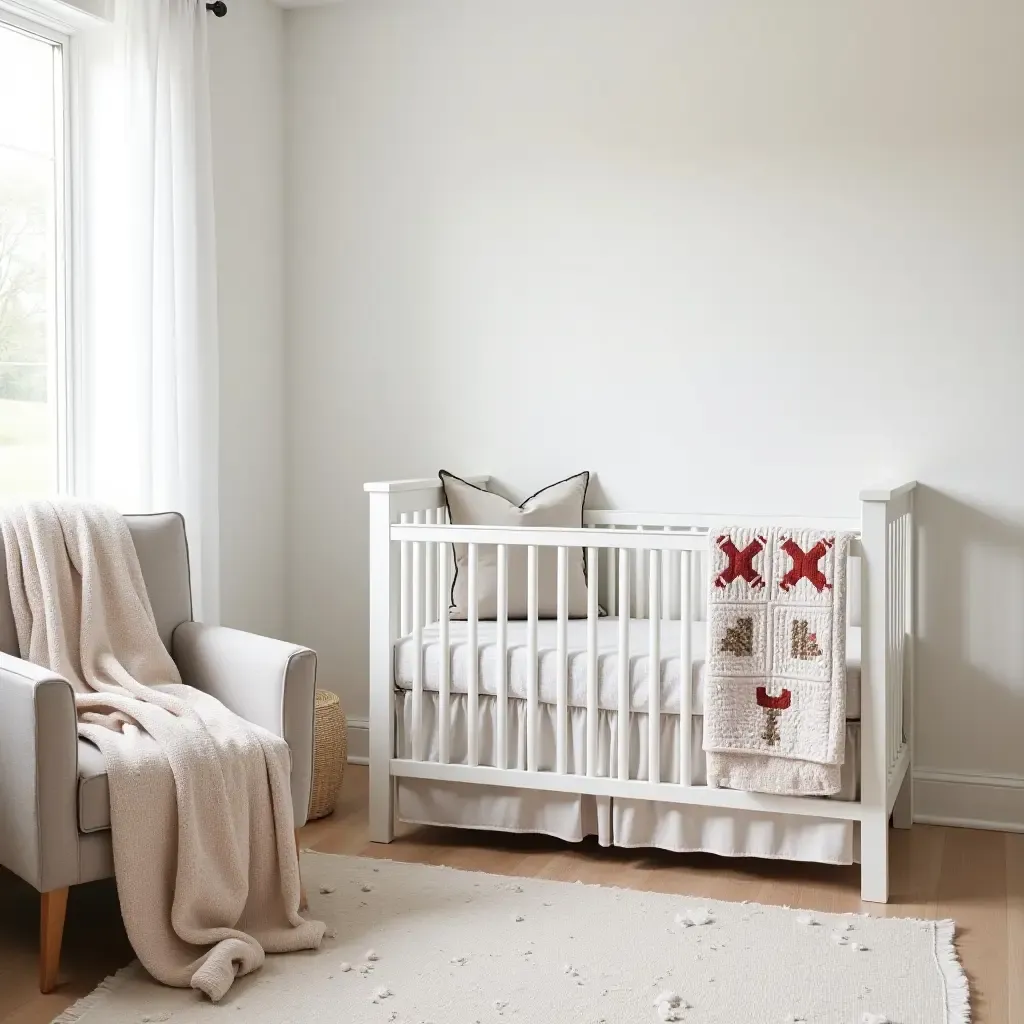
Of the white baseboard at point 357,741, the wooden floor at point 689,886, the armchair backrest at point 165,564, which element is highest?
the armchair backrest at point 165,564

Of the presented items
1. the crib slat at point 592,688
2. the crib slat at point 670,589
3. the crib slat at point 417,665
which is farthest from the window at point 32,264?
the crib slat at point 670,589

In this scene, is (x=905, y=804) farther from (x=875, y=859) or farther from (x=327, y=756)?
(x=327, y=756)

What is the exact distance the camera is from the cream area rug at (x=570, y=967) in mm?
2111

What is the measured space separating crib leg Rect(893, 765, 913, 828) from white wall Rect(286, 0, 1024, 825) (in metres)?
0.10

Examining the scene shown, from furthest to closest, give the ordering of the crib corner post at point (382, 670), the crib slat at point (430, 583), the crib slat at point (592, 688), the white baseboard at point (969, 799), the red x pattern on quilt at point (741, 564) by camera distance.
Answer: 1. the crib slat at point (430, 583)
2. the white baseboard at point (969, 799)
3. the crib corner post at point (382, 670)
4. the crib slat at point (592, 688)
5. the red x pattern on quilt at point (741, 564)

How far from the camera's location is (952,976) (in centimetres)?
226

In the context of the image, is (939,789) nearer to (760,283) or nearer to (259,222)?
(760,283)

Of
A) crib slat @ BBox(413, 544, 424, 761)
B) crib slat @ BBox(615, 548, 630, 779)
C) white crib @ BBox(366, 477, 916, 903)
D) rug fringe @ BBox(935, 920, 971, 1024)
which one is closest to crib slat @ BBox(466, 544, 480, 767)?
white crib @ BBox(366, 477, 916, 903)

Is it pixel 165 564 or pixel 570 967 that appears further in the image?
pixel 165 564

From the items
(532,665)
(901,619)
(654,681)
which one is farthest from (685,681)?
(901,619)

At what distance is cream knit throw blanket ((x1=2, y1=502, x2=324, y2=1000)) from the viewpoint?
7.34ft

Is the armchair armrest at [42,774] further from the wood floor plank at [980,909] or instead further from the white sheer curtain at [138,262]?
the wood floor plank at [980,909]

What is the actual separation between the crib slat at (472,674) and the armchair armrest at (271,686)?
0.50 metres

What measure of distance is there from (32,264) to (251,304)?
31.9 inches
